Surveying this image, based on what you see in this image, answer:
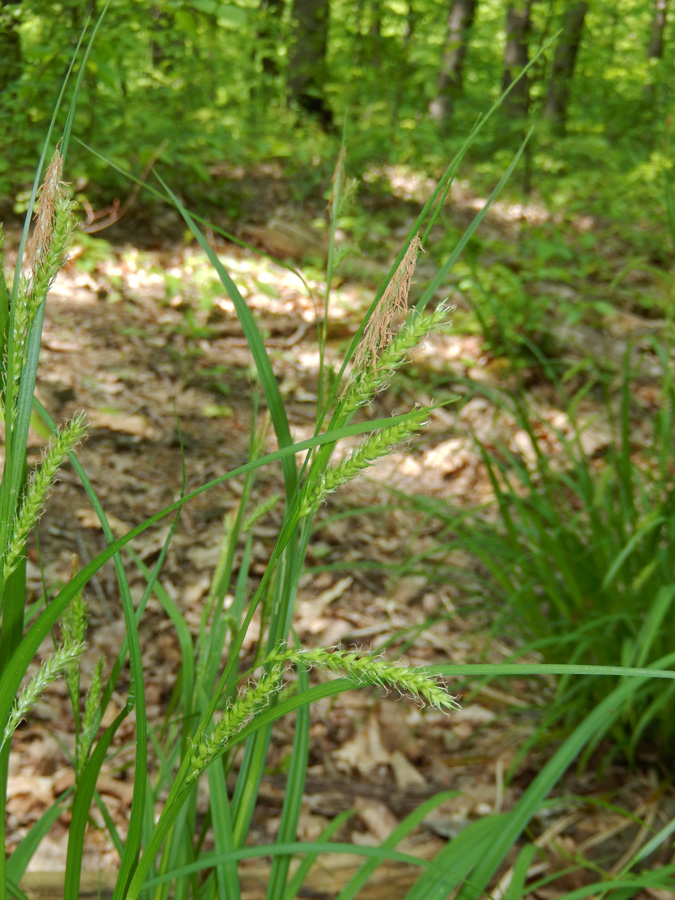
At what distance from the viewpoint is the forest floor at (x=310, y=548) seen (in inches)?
58.4

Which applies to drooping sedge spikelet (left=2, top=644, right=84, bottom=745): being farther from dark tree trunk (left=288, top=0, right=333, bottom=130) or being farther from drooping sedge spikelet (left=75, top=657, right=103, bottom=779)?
dark tree trunk (left=288, top=0, right=333, bottom=130)

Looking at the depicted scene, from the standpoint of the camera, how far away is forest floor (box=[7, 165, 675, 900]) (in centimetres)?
148

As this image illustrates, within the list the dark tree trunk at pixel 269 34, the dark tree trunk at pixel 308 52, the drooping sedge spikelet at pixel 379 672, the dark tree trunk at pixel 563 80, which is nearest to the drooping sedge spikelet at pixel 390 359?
the drooping sedge spikelet at pixel 379 672

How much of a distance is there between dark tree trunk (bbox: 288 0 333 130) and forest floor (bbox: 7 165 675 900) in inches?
101

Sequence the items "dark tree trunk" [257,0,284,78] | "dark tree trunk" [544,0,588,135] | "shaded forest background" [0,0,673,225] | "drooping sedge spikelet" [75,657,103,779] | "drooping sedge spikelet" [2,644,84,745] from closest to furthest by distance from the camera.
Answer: "drooping sedge spikelet" [2,644,84,745] → "drooping sedge spikelet" [75,657,103,779] → "shaded forest background" [0,0,673,225] → "dark tree trunk" [257,0,284,78] → "dark tree trunk" [544,0,588,135]

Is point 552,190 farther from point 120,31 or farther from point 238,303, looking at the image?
point 238,303

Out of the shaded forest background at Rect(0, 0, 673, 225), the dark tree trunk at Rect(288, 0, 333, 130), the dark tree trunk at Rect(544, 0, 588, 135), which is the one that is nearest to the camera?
the shaded forest background at Rect(0, 0, 673, 225)

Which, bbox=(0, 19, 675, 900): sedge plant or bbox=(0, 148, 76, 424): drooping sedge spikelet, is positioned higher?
bbox=(0, 148, 76, 424): drooping sedge spikelet

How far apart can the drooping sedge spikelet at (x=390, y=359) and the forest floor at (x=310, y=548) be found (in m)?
0.08

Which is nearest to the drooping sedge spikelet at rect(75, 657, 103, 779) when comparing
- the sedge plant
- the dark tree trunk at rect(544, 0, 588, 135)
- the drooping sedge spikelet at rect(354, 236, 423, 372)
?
the sedge plant

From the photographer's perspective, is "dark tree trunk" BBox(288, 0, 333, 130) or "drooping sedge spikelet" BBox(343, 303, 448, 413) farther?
"dark tree trunk" BBox(288, 0, 333, 130)

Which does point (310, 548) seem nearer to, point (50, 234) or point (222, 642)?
point (222, 642)

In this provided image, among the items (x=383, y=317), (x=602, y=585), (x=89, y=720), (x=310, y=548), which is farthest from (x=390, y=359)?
(x=310, y=548)

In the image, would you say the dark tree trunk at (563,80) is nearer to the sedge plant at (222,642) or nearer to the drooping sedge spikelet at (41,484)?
the sedge plant at (222,642)
